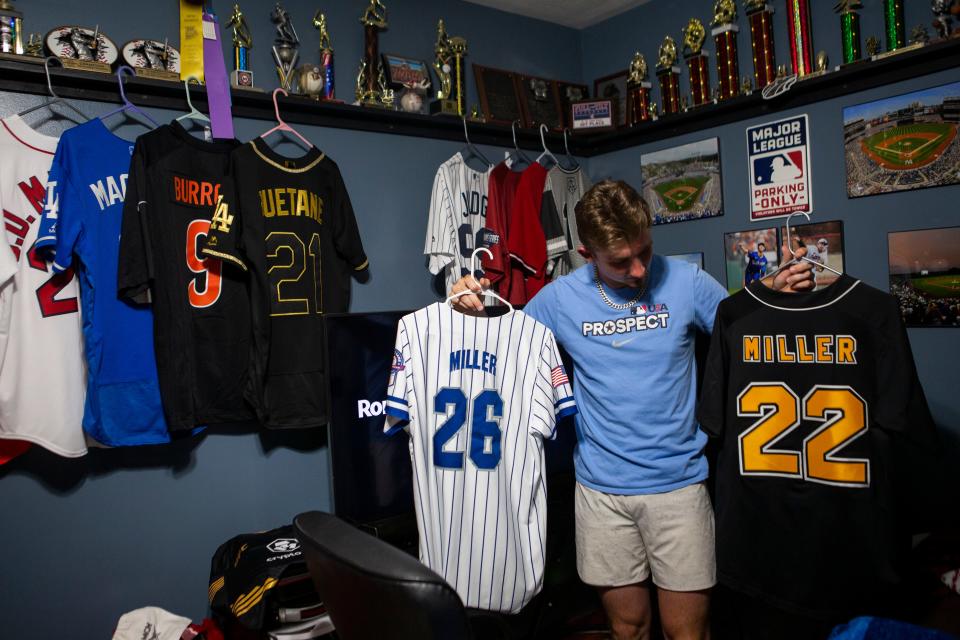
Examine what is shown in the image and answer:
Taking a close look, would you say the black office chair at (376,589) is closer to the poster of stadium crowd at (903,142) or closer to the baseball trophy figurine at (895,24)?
the poster of stadium crowd at (903,142)

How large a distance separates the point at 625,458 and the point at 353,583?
3.12ft

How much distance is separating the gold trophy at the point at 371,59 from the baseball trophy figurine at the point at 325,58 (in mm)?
127

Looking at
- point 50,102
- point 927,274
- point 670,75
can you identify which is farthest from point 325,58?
point 927,274

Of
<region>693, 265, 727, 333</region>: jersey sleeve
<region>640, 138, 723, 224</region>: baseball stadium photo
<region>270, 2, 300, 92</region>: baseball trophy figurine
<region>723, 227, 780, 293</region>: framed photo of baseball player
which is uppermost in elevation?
<region>270, 2, 300, 92</region>: baseball trophy figurine

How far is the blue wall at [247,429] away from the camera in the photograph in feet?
7.14

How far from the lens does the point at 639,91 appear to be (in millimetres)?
3299

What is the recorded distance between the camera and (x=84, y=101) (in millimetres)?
2232

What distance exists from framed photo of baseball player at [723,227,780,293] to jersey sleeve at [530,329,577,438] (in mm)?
1319

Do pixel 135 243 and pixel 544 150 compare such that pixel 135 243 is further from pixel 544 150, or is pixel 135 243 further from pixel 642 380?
pixel 544 150

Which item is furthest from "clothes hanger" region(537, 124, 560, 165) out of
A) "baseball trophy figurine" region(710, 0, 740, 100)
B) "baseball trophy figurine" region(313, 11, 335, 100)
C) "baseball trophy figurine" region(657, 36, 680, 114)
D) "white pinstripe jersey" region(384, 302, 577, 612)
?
"white pinstripe jersey" region(384, 302, 577, 612)

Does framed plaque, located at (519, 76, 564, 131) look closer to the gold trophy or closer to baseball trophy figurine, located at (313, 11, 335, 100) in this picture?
the gold trophy

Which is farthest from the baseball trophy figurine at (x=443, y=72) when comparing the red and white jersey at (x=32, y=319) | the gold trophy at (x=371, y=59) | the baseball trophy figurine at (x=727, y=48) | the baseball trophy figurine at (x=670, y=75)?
the red and white jersey at (x=32, y=319)

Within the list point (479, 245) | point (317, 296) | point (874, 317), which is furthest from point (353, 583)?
point (479, 245)

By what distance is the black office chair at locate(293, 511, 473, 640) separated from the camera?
949 mm
